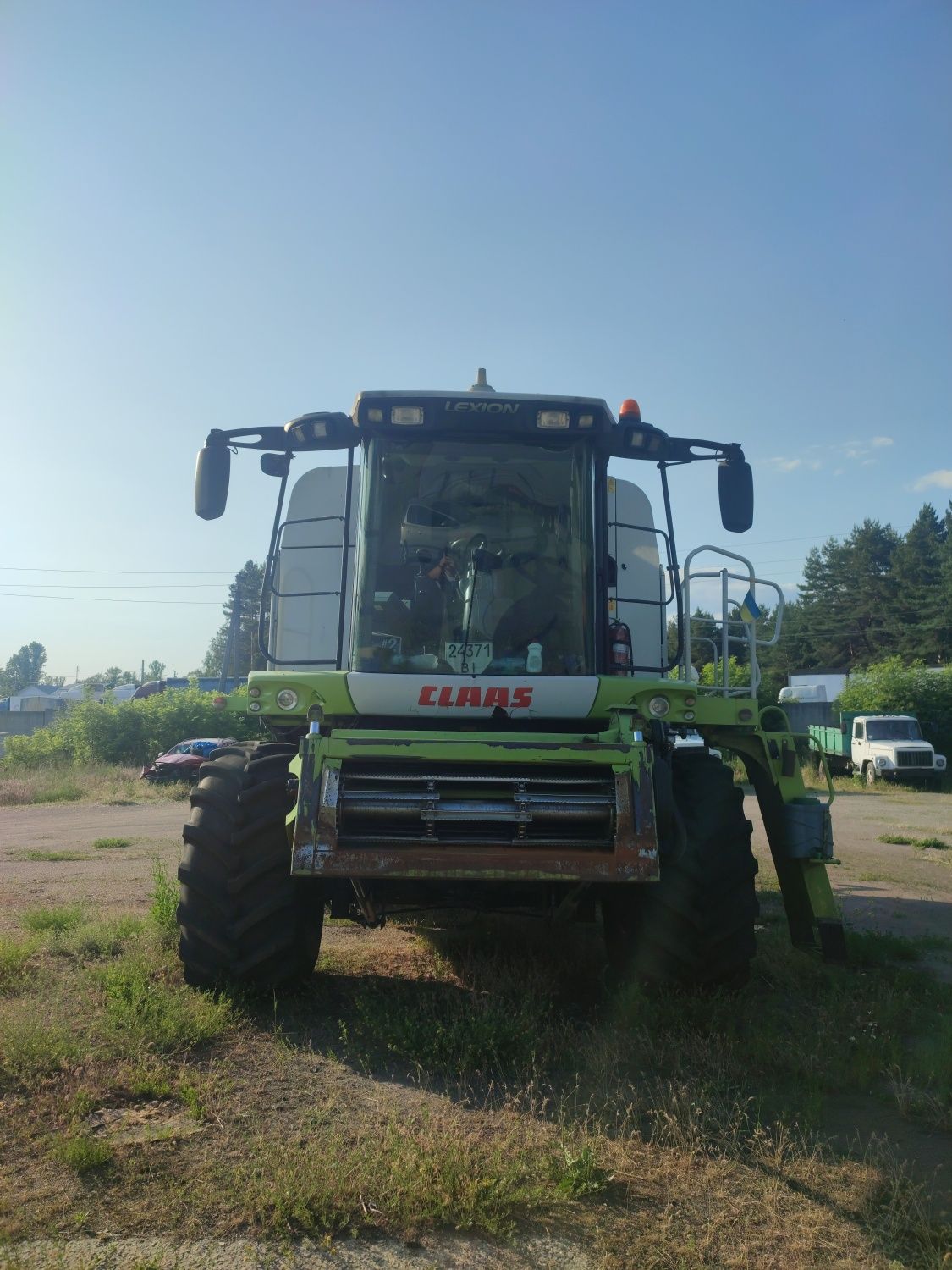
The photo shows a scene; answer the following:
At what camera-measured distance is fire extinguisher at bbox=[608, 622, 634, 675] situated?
609 cm

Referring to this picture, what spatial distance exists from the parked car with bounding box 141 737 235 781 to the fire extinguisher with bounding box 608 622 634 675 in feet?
71.6

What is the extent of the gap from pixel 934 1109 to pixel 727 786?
6.29 feet

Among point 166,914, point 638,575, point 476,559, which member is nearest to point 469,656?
point 476,559

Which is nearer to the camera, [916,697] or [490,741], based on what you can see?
[490,741]

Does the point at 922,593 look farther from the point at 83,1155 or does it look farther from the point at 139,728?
the point at 83,1155

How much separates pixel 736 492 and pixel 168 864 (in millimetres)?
8033

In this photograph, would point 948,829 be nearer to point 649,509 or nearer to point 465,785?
point 649,509

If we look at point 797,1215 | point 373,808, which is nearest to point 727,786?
point 373,808

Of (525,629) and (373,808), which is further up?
(525,629)

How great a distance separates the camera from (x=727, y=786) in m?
5.71

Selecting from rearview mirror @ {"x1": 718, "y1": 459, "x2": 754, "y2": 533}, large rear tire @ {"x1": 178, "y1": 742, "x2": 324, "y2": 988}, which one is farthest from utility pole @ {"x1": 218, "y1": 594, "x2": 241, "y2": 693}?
rearview mirror @ {"x1": 718, "y1": 459, "x2": 754, "y2": 533}

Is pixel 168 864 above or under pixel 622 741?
under

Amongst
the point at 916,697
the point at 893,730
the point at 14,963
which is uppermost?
the point at 916,697

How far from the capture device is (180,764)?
27344mm
